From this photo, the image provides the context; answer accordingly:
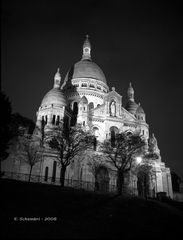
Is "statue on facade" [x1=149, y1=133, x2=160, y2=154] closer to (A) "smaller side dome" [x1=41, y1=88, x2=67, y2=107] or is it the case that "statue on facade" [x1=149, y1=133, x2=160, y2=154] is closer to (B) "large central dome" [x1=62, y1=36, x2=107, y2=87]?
(A) "smaller side dome" [x1=41, y1=88, x2=67, y2=107]

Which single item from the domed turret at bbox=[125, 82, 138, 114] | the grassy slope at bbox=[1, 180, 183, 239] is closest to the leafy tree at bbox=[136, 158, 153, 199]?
the grassy slope at bbox=[1, 180, 183, 239]

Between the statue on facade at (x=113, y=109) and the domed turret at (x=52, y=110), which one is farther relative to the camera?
the statue on facade at (x=113, y=109)

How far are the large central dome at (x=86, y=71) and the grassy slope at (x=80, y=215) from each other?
56402 millimetres

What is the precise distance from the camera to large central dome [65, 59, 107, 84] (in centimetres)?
8412

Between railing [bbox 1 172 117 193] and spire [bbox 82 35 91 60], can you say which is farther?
spire [bbox 82 35 91 60]

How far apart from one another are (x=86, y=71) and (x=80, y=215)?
214 feet

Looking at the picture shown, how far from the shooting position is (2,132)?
31.4 metres

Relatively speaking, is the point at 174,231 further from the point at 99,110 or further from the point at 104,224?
the point at 99,110

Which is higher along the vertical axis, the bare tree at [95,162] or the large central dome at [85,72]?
the large central dome at [85,72]

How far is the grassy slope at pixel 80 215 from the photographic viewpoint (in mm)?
19531

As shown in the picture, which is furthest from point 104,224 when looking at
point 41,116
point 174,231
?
point 41,116

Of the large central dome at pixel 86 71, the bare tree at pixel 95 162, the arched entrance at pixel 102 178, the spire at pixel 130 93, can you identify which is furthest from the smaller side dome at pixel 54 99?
the spire at pixel 130 93

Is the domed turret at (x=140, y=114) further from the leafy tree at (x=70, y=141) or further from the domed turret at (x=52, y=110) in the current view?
the leafy tree at (x=70, y=141)

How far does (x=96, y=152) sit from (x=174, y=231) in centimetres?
3151
